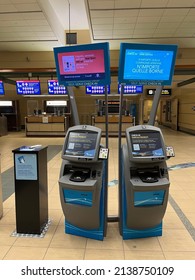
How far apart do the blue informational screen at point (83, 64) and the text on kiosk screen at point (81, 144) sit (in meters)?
0.55

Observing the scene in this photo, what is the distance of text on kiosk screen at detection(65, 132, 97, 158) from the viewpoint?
231 cm

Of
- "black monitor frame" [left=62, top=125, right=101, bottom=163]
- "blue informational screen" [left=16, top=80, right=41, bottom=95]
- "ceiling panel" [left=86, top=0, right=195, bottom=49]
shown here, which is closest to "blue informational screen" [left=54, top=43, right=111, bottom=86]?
"black monitor frame" [left=62, top=125, right=101, bottom=163]

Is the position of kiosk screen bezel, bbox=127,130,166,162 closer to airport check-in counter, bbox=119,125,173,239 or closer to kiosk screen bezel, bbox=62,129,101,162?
airport check-in counter, bbox=119,125,173,239

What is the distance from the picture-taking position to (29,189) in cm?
252

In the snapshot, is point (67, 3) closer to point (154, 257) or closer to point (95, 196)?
point (95, 196)

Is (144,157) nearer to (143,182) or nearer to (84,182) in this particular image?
(143,182)

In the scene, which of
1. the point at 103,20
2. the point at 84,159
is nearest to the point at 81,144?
the point at 84,159

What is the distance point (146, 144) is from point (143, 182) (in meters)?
0.37

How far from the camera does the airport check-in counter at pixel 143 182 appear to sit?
2.24m

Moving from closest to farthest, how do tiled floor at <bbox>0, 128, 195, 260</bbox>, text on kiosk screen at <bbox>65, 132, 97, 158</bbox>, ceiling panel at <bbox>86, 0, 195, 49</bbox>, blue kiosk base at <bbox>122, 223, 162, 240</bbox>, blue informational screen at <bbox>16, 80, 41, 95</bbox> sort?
tiled floor at <bbox>0, 128, 195, 260</bbox> → text on kiosk screen at <bbox>65, 132, 97, 158</bbox> → blue kiosk base at <bbox>122, 223, 162, 240</bbox> → ceiling panel at <bbox>86, 0, 195, 49</bbox> → blue informational screen at <bbox>16, 80, 41, 95</bbox>

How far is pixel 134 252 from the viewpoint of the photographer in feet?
7.38

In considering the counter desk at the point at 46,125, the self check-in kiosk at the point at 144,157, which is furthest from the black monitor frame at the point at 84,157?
the counter desk at the point at 46,125

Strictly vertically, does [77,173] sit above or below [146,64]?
below
